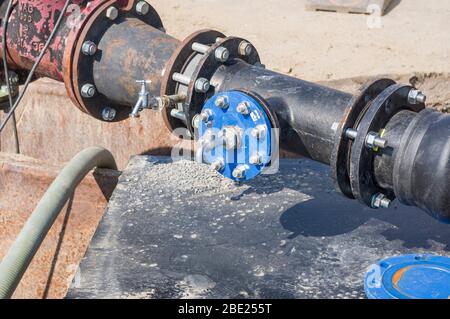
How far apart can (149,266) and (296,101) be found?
53cm

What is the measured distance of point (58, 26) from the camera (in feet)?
6.10

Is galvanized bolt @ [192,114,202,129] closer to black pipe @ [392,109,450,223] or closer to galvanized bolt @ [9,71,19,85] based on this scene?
black pipe @ [392,109,450,223]

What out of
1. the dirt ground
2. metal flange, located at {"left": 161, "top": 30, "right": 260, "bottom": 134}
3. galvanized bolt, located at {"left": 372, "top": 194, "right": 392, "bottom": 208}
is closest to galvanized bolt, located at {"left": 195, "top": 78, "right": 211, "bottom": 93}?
metal flange, located at {"left": 161, "top": 30, "right": 260, "bottom": 134}

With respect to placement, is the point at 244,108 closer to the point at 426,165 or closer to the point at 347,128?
the point at 347,128

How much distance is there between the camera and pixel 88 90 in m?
1.88

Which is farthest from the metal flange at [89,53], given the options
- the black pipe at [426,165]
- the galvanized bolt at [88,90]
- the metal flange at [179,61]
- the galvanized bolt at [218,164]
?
the black pipe at [426,165]

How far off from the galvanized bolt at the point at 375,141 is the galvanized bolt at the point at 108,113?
78 centimetres

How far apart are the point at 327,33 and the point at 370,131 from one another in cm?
266

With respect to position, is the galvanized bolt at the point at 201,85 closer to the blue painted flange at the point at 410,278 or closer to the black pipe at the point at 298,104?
the black pipe at the point at 298,104

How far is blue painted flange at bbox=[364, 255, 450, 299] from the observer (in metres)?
1.59

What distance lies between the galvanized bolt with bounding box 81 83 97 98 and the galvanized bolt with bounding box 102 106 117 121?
0.08 m

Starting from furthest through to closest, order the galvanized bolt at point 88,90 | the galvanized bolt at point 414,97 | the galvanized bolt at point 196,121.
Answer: the galvanized bolt at point 88,90 < the galvanized bolt at point 196,121 < the galvanized bolt at point 414,97

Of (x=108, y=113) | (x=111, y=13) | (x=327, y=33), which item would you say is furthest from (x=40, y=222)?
(x=327, y=33)

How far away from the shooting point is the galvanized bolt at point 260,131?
1.56m
